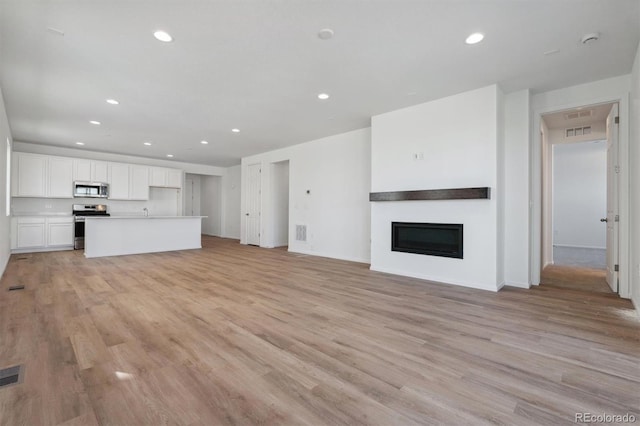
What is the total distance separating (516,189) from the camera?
4.16 meters

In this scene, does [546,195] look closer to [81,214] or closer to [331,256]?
[331,256]

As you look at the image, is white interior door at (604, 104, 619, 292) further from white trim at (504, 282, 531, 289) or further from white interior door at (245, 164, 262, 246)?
white interior door at (245, 164, 262, 246)

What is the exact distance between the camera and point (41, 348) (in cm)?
215

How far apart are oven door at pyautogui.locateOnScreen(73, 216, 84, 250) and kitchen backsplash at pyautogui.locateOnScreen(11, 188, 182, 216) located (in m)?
0.66

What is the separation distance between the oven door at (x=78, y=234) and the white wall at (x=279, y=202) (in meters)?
5.13

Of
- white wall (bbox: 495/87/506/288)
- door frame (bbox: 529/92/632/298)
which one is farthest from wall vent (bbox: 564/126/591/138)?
white wall (bbox: 495/87/506/288)

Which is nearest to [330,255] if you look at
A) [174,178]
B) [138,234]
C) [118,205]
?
[138,234]

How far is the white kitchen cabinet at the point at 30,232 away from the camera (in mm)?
6799

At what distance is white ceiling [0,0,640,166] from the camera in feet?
8.00

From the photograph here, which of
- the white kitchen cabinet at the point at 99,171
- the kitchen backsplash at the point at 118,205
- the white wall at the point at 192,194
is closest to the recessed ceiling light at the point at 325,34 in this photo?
the white kitchen cabinet at the point at 99,171

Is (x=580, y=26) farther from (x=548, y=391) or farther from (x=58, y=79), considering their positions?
(x=58, y=79)

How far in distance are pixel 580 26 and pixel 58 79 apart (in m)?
6.04

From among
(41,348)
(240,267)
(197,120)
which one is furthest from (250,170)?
(41,348)

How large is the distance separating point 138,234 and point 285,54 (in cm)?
622
